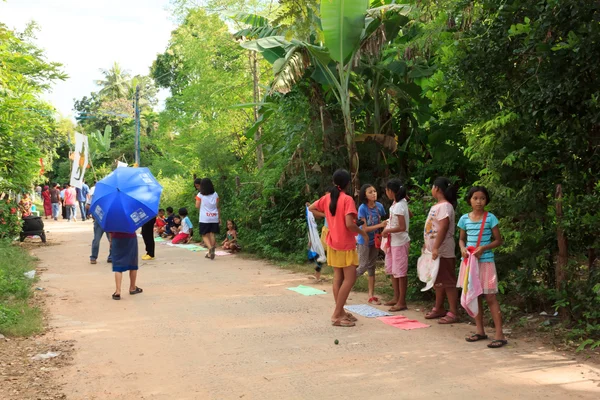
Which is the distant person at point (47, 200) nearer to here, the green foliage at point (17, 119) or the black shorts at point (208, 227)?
the green foliage at point (17, 119)

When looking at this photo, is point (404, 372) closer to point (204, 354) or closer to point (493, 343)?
point (493, 343)

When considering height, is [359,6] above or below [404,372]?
above

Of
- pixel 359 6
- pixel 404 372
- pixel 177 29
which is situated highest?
pixel 177 29

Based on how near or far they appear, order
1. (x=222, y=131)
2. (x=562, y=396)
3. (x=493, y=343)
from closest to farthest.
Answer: (x=562, y=396)
(x=493, y=343)
(x=222, y=131)

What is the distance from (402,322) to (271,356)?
6.45 feet

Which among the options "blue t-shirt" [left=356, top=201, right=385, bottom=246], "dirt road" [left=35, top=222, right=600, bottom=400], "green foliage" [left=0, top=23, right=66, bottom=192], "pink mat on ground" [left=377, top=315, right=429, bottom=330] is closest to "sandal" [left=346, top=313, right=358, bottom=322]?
"dirt road" [left=35, top=222, right=600, bottom=400]

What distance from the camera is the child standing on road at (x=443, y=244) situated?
23.1 feet

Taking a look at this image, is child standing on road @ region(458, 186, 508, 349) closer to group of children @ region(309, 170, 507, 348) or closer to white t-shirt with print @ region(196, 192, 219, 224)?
group of children @ region(309, 170, 507, 348)

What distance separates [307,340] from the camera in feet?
21.2

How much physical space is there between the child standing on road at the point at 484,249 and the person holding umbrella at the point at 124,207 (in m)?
4.56

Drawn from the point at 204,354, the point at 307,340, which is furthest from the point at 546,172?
the point at 204,354

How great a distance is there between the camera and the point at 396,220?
25.5ft

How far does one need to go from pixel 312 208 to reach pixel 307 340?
1.65m

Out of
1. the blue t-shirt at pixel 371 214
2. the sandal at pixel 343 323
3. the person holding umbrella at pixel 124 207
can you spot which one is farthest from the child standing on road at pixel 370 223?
the person holding umbrella at pixel 124 207
